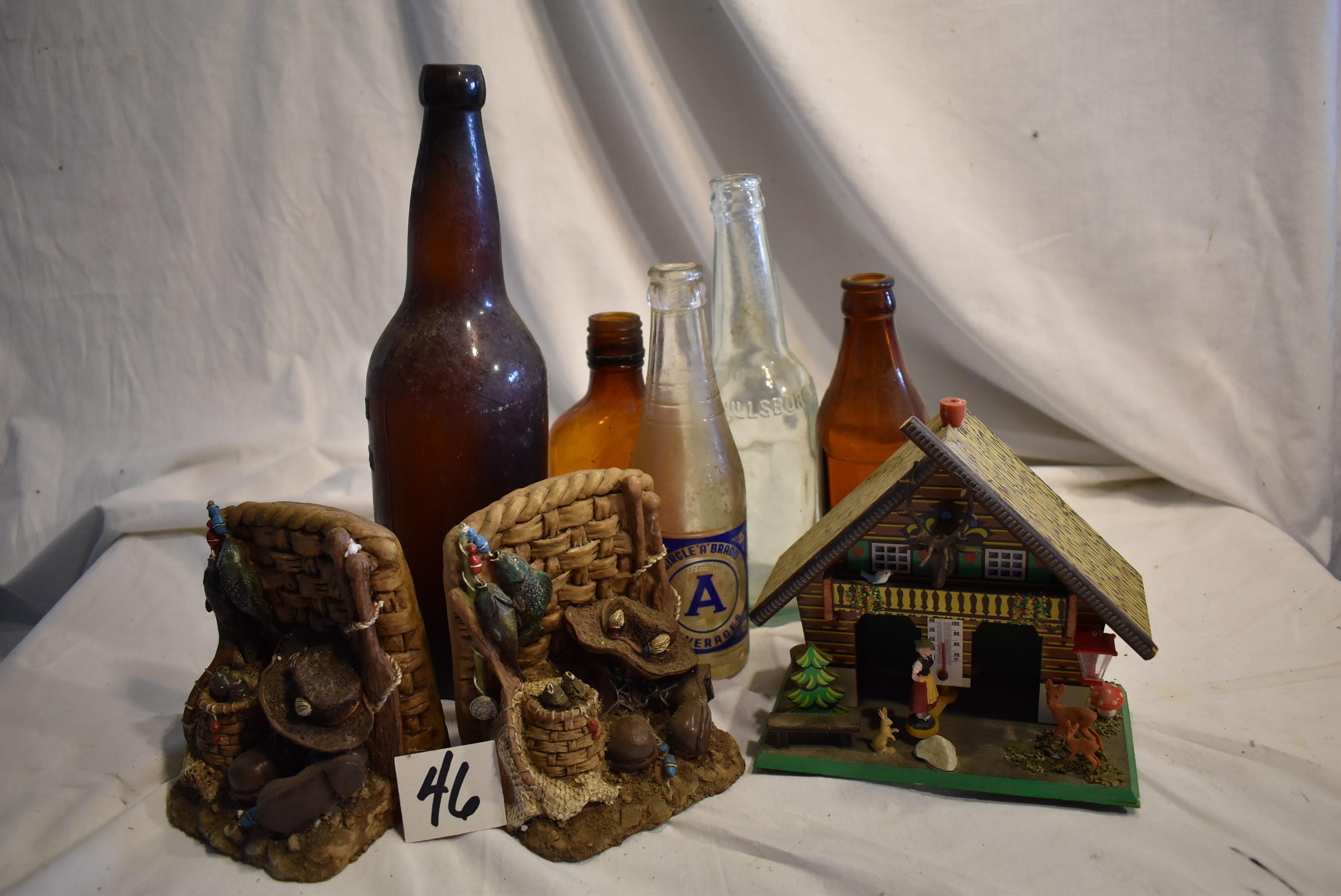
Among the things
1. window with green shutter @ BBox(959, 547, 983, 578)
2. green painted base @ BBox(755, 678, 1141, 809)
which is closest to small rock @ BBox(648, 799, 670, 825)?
green painted base @ BBox(755, 678, 1141, 809)

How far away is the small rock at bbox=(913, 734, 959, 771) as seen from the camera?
3.83ft

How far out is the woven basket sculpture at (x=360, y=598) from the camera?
108 cm

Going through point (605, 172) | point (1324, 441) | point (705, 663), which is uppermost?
point (605, 172)

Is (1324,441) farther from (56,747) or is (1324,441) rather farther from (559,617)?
(56,747)

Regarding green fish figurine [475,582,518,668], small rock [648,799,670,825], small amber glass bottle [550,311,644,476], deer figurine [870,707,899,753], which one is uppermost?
small amber glass bottle [550,311,644,476]

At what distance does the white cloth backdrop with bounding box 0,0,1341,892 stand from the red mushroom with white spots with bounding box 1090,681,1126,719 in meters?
0.55

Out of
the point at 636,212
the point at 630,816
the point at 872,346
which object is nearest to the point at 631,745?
the point at 630,816

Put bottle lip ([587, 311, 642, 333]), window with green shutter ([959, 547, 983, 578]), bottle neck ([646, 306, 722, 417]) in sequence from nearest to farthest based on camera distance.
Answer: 1. window with green shutter ([959, 547, 983, 578])
2. bottle neck ([646, 306, 722, 417])
3. bottle lip ([587, 311, 642, 333])

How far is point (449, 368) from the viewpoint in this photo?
1.27m

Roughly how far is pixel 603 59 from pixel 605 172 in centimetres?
20

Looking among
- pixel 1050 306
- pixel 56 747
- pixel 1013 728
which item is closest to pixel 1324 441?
pixel 1050 306

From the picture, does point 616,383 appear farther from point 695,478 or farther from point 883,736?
point 883,736

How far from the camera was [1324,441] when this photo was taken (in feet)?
6.08

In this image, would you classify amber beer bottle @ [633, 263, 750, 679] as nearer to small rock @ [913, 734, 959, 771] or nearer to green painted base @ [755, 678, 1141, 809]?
green painted base @ [755, 678, 1141, 809]
